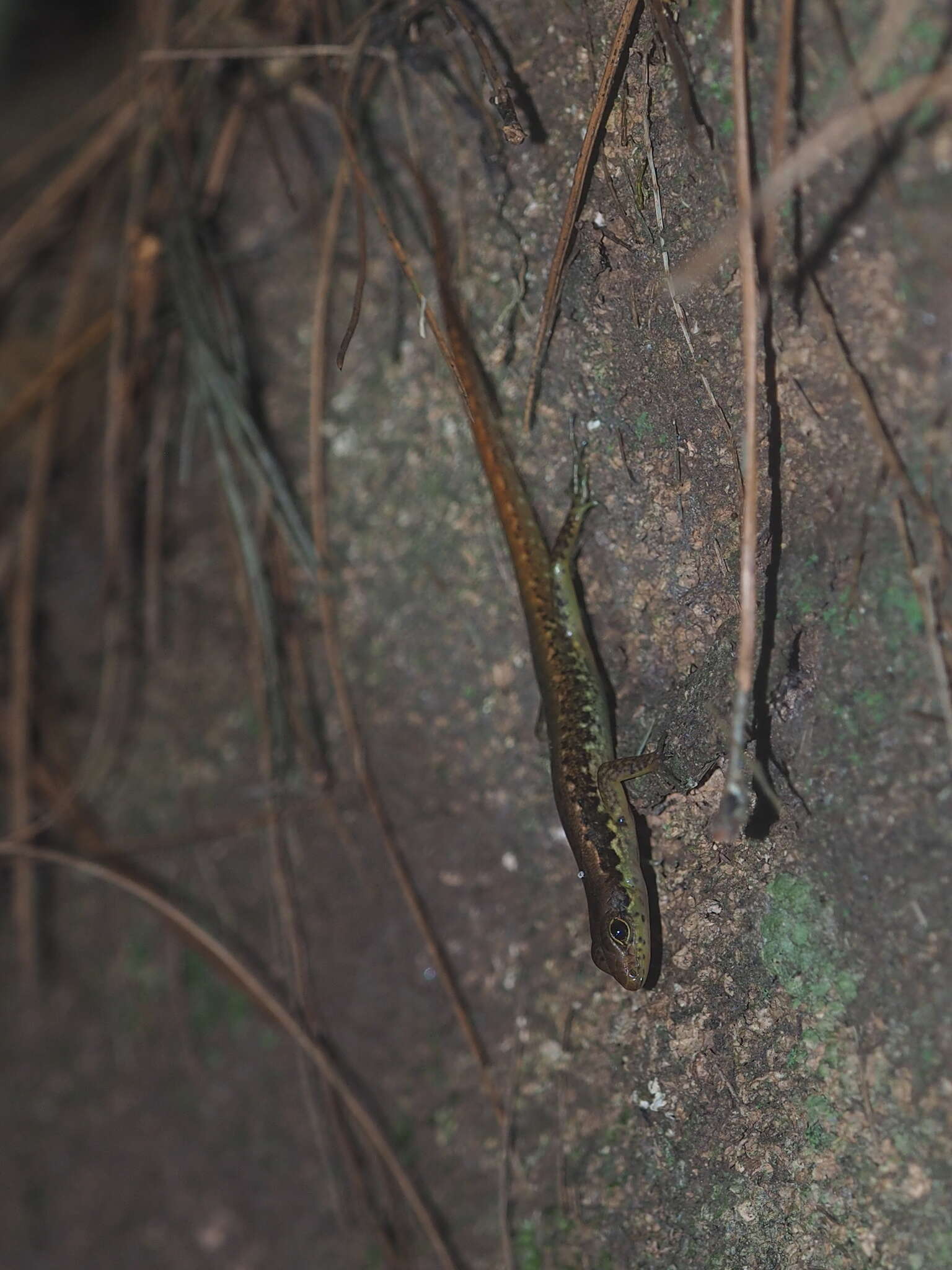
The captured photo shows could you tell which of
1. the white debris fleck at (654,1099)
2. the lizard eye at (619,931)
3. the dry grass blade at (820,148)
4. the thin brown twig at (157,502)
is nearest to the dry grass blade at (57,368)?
the thin brown twig at (157,502)

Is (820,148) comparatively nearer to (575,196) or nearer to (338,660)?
(575,196)

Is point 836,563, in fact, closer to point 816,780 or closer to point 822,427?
point 822,427

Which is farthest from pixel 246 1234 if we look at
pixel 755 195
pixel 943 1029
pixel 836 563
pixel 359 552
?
pixel 755 195

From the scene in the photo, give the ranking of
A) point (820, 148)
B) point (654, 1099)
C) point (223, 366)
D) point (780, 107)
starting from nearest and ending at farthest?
point (820, 148) → point (780, 107) → point (654, 1099) → point (223, 366)

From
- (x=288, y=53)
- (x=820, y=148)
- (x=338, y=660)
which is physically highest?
(x=288, y=53)

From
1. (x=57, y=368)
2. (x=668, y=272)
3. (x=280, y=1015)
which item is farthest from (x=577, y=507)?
(x=57, y=368)

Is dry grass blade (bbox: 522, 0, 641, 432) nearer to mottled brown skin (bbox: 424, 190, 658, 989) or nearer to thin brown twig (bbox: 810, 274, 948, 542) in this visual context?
mottled brown skin (bbox: 424, 190, 658, 989)
